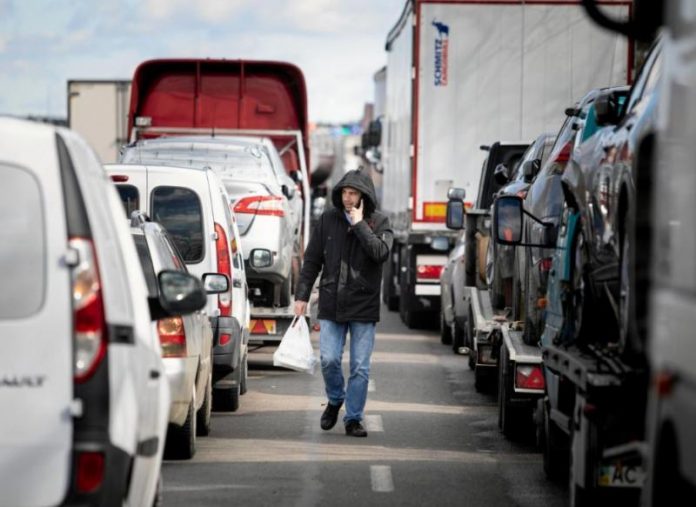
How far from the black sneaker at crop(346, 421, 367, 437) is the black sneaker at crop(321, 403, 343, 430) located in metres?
0.24

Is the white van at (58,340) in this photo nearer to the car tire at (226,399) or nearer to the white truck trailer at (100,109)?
the car tire at (226,399)

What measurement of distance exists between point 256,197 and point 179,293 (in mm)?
9666

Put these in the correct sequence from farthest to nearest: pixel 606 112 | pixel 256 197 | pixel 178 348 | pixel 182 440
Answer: pixel 256 197, pixel 182 440, pixel 178 348, pixel 606 112

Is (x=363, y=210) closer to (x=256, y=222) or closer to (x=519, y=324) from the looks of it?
(x=519, y=324)

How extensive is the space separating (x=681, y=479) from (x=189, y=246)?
8.68 meters

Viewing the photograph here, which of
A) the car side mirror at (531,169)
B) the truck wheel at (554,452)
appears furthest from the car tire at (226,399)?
the truck wheel at (554,452)

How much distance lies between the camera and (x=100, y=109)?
3438 centimetres

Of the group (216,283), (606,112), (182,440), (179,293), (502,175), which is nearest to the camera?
(179,293)

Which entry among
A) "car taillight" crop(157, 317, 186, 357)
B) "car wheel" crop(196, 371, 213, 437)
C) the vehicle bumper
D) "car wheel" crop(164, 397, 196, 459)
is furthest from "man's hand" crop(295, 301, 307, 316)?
"car taillight" crop(157, 317, 186, 357)

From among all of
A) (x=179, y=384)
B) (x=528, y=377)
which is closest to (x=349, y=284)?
(x=528, y=377)

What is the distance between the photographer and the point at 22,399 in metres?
6.06

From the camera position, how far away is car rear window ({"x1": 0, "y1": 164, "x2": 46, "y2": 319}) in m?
6.12

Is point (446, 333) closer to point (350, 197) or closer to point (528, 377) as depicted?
point (350, 197)

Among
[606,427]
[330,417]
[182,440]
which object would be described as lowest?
[330,417]
